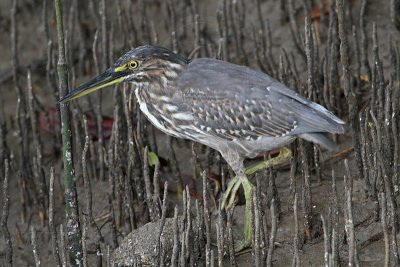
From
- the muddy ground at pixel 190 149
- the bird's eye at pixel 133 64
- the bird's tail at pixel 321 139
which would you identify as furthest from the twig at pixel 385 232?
the bird's eye at pixel 133 64

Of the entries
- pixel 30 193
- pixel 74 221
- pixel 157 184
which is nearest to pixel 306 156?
pixel 157 184

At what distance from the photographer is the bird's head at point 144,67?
18.1 ft

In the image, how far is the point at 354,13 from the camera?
7480 millimetres

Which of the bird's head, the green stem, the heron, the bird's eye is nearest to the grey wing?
the heron

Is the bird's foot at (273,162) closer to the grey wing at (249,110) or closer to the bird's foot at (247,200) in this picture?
the bird's foot at (247,200)

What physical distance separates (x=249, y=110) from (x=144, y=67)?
0.64 m

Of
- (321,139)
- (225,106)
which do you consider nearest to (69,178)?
(225,106)

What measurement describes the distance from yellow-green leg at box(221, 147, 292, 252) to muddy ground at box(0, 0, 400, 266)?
0.27ft

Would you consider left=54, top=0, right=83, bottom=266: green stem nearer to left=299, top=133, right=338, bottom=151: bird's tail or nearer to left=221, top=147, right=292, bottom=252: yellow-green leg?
left=221, top=147, right=292, bottom=252: yellow-green leg

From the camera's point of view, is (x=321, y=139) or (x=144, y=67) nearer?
(x=321, y=139)

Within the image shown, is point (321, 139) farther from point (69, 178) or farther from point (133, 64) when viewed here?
point (69, 178)

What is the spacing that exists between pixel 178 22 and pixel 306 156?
2.47m

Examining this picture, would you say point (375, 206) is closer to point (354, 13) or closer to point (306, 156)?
point (306, 156)

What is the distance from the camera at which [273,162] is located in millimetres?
5785
